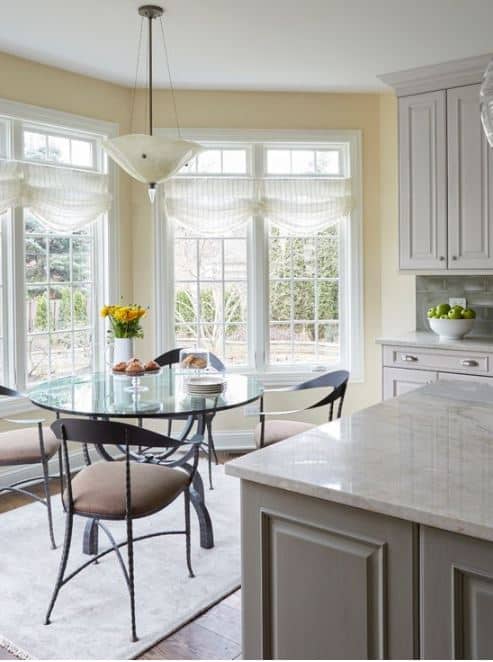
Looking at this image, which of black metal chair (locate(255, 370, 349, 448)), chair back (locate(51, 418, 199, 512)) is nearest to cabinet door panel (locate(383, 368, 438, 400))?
black metal chair (locate(255, 370, 349, 448))

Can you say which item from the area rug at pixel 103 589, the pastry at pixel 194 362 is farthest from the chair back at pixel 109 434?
the pastry at pixel 194 362

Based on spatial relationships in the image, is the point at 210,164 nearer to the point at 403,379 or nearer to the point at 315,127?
the point at 315,127

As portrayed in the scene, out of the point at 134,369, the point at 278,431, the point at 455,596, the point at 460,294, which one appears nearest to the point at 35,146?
the point at 134,369

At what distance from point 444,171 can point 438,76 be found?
2.01 ft

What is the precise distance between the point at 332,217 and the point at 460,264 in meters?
1.15

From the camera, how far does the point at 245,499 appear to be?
157cm

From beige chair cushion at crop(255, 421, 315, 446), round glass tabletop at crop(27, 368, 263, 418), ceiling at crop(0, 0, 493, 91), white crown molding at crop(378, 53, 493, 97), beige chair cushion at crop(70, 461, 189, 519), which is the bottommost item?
beige chair cushion at crop(70, 461, 189, 519)

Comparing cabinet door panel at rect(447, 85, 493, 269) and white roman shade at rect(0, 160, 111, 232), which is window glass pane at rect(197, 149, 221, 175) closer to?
white roman shade at rect(0, 160, 111, 232)

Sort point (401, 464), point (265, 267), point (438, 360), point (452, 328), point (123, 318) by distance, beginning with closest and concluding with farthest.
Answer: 1. point (401, 464)
2. point (123, 318)
3. point (438, 360)
4. point (452, 328)
5. point (265, 267)

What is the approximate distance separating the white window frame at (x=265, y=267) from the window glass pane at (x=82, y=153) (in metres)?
0.53

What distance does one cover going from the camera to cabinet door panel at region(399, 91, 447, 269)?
4188 millimetres

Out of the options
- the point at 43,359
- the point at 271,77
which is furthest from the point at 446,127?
the point at 43,359

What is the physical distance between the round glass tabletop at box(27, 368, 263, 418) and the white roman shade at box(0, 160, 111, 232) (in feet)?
3.99

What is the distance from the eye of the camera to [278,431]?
3607 millimetres
